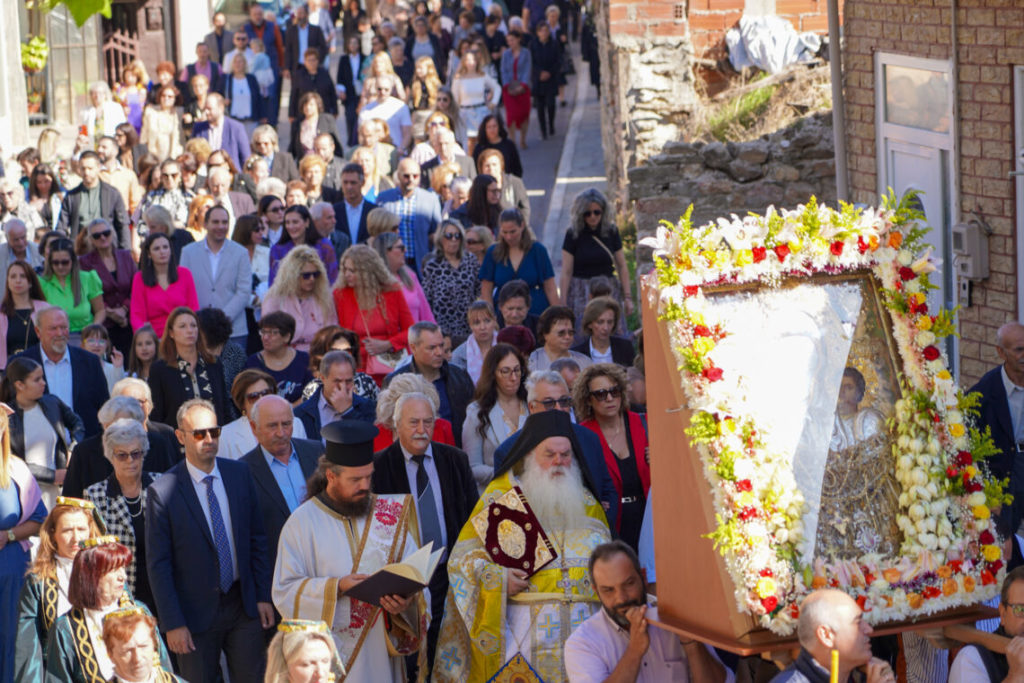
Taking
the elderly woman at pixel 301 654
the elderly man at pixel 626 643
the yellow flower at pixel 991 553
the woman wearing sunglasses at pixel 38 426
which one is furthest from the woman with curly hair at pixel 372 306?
the yellow flower at pixel 991 553

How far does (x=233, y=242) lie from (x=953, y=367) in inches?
236

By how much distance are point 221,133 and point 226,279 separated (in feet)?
19.4

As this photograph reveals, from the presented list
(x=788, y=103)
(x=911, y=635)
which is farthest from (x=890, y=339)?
(x=788, y=103)

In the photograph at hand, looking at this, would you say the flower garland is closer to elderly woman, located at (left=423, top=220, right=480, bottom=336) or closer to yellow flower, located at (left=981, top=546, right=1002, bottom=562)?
yellow flower, located at (left=981, top=546, right=1002, bottom=562)

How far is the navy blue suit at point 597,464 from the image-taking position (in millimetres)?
8188

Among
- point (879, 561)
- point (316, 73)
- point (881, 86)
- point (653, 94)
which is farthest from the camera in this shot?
point (316, 73)

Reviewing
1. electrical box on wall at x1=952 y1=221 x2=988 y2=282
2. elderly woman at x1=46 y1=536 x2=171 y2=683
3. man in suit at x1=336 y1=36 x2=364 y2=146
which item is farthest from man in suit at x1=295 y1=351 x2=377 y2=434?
man in suit at x1=336 y1=36 x2=364 y2=146

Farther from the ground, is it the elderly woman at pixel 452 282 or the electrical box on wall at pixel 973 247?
the electrical box on wall at pixel 973 247

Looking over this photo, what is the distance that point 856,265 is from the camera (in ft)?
20.8

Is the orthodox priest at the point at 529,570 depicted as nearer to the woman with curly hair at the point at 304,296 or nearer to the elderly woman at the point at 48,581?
the elderly woman at the point at 48,581

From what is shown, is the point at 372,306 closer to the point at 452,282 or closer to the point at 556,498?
the point at 452,282

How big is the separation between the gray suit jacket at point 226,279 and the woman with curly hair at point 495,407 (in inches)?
161

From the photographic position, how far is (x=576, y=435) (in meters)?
7.96

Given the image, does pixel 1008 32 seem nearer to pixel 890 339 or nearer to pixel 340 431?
pixel 890 339
